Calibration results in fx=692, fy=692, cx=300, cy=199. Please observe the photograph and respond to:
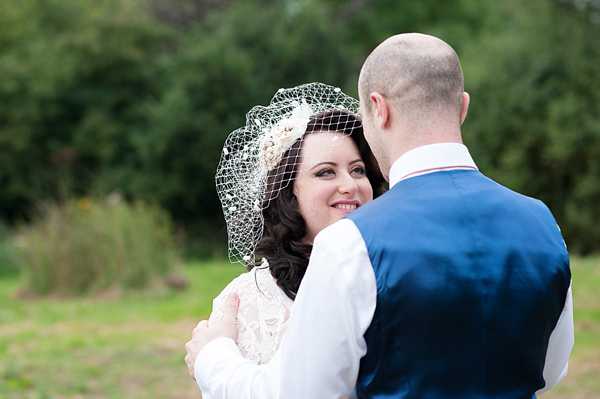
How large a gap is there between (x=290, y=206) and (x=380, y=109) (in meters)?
1.07

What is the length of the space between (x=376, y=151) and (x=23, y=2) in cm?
2388

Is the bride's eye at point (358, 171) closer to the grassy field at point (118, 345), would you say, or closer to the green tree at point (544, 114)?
the grassy field at point (118, 345)

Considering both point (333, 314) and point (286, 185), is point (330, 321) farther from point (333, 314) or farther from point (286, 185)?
point (286, 185)

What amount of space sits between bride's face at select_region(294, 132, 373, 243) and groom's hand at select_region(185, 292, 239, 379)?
21.1 inches

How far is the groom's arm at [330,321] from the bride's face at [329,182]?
39.1 inches

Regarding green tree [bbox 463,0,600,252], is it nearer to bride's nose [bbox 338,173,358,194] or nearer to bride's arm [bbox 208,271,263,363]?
bride's nose [bbox 338,173,358,194]

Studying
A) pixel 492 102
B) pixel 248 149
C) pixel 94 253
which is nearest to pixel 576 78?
pixel 492 102

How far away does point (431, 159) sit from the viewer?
1.79 meters

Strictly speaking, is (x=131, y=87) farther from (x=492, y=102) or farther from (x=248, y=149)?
(x=248, y=149)

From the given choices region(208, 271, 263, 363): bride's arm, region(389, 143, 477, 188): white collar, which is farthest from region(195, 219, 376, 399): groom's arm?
region(208, 271, 263, 363): bride's arm

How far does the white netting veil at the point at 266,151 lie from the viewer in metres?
2.86

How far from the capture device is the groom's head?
5.80 feet

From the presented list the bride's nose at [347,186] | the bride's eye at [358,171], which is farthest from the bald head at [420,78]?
the bride's eye at [358,171]

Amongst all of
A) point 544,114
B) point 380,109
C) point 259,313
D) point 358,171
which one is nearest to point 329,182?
point 358,171
